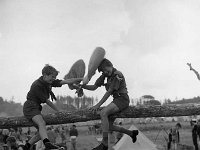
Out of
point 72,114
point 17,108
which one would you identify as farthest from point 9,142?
point 17,108

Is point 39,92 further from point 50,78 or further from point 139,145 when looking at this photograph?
point 139,145

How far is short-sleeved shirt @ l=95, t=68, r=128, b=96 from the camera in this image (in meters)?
5.83

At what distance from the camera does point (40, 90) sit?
6.03 m

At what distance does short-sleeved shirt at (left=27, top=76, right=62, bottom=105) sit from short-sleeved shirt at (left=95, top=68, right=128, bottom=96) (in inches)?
29.5

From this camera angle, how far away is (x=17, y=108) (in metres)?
145

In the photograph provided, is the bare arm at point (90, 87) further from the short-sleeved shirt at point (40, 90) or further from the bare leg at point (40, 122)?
the bare leg at point (40, 122)

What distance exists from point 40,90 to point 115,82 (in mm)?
1321

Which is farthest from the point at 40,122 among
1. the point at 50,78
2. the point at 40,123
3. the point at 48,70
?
the point at 48,70

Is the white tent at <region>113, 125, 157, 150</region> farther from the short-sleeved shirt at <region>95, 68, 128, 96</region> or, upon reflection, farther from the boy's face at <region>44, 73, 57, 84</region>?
the boy's face at <region>44, 73, 57, 84</region>

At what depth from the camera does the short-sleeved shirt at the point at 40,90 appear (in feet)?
19.7

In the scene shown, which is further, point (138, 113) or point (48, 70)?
point (138, 113)

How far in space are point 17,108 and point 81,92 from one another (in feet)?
471

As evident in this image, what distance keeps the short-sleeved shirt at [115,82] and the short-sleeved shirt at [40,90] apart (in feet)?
2.46

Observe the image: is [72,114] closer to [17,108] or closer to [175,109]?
[175,109]
